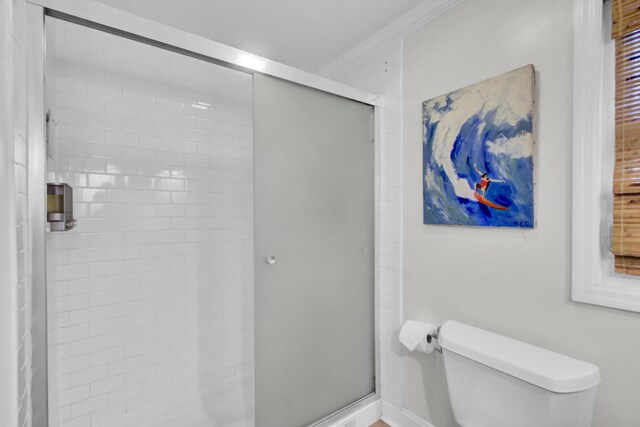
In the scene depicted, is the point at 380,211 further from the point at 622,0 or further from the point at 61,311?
the point at 61,311

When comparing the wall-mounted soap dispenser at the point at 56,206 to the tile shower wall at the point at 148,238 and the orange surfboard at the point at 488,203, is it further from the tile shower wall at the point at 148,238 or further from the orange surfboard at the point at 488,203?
the orange surfboard at the point at 488,203

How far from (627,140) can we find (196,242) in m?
2.09

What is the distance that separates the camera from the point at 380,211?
1881 mm

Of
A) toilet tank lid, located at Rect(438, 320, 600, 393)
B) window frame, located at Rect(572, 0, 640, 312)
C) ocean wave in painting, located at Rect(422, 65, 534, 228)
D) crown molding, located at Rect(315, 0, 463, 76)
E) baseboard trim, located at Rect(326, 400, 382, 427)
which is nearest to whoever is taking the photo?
toilet tank lid, located at Rect(438, 320, 600, 393)

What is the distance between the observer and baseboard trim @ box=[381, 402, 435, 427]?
1.65 m

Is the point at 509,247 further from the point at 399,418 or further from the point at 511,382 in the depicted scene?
the point at 399,418

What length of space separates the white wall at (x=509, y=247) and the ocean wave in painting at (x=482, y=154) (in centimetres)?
5

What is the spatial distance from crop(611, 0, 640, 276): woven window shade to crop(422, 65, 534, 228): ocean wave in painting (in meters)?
0.25

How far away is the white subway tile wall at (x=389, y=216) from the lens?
1769mm

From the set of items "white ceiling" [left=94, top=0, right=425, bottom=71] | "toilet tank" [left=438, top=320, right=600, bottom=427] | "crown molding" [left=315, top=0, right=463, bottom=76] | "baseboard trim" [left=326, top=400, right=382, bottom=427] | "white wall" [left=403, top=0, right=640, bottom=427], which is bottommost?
"baseboard trim" [left=326, top=400, right=382, bottom=427]

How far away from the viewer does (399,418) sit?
5.74 ft

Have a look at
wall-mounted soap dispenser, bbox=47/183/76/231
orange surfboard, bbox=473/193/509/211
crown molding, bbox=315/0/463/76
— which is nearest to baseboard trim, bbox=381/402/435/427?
orange surfboard, bbox=473/193/509/211

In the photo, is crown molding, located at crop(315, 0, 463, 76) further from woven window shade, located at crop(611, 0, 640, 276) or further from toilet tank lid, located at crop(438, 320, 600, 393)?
toilet tank lid, located at crop(438, 320, 600, 393)

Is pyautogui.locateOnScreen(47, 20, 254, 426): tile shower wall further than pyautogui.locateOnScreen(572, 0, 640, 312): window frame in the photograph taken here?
Yes
